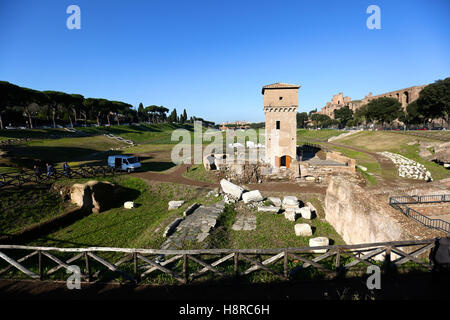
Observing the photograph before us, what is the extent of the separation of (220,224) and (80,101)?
63405 mm

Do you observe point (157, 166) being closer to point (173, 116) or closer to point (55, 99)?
point (55, 99)

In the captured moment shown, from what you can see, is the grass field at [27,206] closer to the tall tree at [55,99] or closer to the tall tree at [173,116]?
the tall tree at [55,99]

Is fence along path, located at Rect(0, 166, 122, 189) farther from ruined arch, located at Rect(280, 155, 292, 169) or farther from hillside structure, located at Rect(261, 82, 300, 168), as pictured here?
ruined arch, located at Rect(280, 155, 292, 169)

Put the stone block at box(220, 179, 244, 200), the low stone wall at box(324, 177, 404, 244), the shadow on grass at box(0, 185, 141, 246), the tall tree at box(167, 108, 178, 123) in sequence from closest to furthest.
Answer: the low stone wall at box(324, 177, 404, 244) → the shadow on grass at box(0, 185, 141, 246) → the stone block at box(220, 179, 244, 200) → the tall tree at box(167, 108, 178, 123)

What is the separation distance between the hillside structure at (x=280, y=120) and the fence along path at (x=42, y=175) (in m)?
18.2

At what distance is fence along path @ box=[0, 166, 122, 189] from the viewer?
47.1 feet

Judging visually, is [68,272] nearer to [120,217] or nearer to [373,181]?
[120,217]

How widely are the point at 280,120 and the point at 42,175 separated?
79.9ft

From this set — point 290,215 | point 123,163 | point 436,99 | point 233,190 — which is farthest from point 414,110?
point 123,163

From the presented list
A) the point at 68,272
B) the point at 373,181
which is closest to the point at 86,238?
the point at 68,272

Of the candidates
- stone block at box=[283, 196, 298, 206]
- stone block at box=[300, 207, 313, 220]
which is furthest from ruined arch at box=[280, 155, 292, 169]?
stone block at box=[300, 207, 313, 220]

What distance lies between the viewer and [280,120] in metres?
24.1

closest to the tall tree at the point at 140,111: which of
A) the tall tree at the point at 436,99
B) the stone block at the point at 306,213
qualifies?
the stone block at the point at 306,213

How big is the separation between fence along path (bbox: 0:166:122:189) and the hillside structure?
1825 cm
